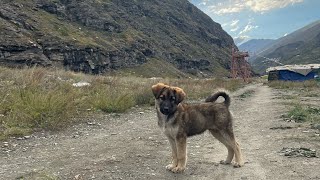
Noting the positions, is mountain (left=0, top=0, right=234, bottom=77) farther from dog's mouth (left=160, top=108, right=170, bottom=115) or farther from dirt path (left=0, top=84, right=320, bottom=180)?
dog's mouth (left=160, top=108, right=170, bottom=115)

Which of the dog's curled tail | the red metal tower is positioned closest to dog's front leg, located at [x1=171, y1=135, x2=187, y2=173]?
the dog's curled tail

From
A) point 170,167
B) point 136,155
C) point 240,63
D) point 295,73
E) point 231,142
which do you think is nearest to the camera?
point 170,167

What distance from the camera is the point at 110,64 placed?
83.1 metres

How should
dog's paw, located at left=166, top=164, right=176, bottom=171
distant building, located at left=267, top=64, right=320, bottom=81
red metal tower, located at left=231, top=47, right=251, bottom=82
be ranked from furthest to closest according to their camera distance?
1. red metal tower, located at left=231, top=47, right=251, bottom=82
2. distant building, located at left=267, top=64, right=320, bottom=81
3. dog's paw, located at left=166, top=164, right=176, bottom=171

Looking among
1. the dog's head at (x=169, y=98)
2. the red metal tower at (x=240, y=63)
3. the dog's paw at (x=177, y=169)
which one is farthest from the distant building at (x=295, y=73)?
the dog's paw at (x=177, y=169)

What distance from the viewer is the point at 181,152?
7.63 metres

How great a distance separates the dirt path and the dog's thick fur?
38 centimetres

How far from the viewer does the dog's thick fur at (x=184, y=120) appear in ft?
25.0

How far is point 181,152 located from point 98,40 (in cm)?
8270

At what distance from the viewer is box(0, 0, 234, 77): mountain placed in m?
66.3

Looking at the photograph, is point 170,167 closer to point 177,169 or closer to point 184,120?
point 177,169

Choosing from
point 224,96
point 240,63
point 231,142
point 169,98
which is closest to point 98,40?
point 240,63

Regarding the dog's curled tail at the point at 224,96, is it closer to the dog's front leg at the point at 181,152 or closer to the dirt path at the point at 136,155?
the dirt path at the point at 136,155

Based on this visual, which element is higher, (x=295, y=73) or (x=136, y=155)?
(x=136, y=155)
